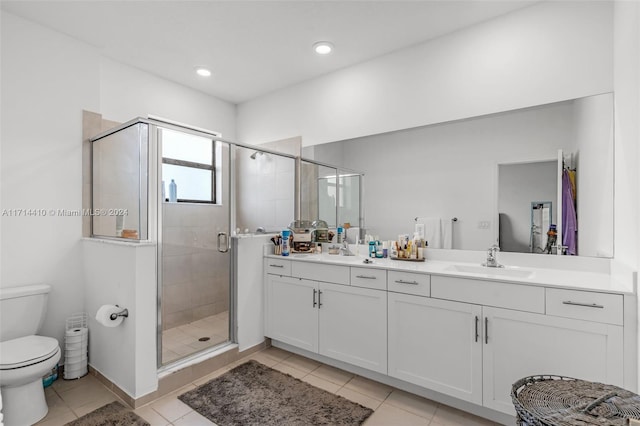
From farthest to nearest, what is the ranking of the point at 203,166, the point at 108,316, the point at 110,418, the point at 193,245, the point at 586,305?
1. the point at 203,166
2. the point at 193,245
3. the point at 108,316
4. the point at 110,418
5. the point at 586,305

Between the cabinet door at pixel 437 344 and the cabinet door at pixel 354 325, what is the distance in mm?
77

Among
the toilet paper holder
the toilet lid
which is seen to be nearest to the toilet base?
the toilet lid

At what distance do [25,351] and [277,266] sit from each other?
1670 mm

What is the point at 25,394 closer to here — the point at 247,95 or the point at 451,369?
the point at 451,369

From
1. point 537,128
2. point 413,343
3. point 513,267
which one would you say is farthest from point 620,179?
point 413,343

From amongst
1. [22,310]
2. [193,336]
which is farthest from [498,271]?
[22,310]

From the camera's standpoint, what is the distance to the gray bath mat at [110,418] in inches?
70.5

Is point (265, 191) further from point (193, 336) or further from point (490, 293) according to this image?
point (490, 293)

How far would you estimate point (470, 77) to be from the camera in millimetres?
2314

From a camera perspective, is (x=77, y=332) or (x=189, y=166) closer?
(x=77, y=332)

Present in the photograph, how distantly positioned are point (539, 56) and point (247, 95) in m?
2.80

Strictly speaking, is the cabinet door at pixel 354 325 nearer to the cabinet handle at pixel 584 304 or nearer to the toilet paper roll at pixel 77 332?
the cabinet handle at pixel 584 304

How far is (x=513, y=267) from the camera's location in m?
2.09

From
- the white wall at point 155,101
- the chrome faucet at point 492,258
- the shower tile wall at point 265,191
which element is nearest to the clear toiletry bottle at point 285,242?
the shower tile wall at point 265,191
